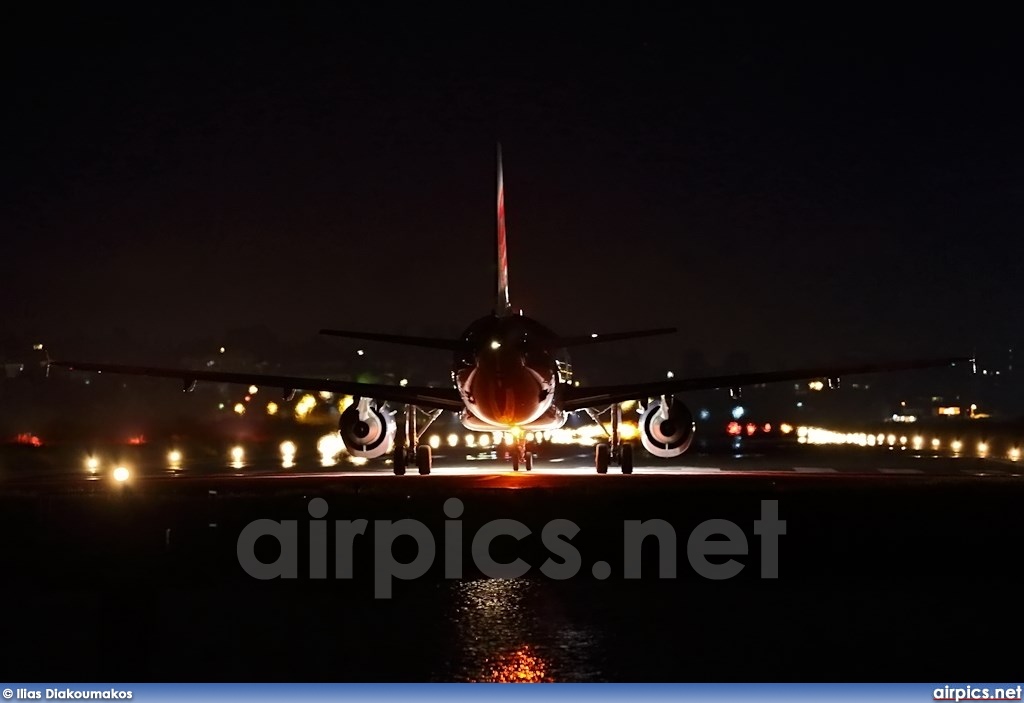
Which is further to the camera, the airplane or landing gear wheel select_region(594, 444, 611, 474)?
landing gear wheel select_region(594, 444, 611, 474)

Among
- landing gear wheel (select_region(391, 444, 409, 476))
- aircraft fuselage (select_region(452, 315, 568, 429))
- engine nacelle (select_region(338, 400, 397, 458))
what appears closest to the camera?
aircraft fuselage (select_region(452, 315, 568, 429))

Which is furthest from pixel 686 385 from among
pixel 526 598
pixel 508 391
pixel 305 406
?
pixel 305 406

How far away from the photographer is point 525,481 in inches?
1453

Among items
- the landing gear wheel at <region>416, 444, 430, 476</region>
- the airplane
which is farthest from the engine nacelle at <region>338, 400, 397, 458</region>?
the landing gear wheel at <region>416, 444, 430, 476</region>

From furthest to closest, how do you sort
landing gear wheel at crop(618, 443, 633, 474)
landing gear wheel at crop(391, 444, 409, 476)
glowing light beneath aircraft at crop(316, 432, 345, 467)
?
glowing light beneath aircraft at crop(316, 432, 345, 467)
landing gear wheel at crop(391, 444, 409, 476)
landing gear wheel at crop(618, 443, 633, 474)

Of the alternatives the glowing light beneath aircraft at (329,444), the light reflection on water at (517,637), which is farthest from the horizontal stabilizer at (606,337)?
the glowing light beneath aircraft at (329,444)

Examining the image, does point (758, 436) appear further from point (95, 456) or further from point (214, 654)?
point (214, 654)

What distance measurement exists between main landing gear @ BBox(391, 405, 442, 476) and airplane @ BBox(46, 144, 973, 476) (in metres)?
0.03

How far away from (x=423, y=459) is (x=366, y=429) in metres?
2.54

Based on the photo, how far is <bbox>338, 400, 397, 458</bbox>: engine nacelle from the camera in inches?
1805

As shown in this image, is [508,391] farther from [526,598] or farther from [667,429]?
[526,598]

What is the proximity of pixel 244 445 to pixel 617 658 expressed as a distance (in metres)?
68.4

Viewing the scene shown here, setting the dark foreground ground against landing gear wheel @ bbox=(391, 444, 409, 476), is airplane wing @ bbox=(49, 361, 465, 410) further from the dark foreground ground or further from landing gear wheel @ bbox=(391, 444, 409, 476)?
the dark foreground ground

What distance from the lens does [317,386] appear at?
46719mm
